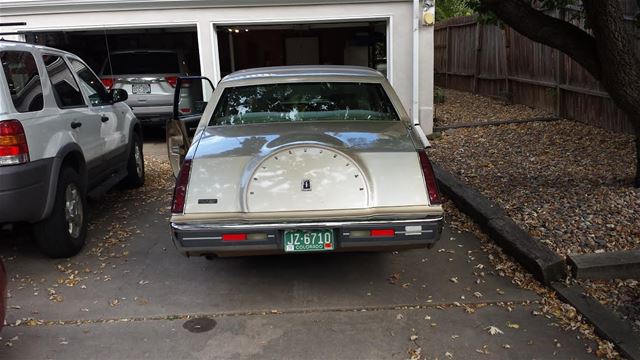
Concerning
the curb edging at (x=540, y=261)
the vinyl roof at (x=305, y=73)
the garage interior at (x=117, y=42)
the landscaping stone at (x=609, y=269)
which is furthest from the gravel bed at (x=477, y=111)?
the landscaping stone at (x=609, y=269)

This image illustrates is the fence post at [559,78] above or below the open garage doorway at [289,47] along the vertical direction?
below

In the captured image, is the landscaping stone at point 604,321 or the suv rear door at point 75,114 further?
the suv rear door at point 75,114

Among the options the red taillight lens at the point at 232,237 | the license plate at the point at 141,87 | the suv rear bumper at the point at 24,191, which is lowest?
the red taillight lens at the point at 232,237

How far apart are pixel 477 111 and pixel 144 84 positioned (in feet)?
22.4

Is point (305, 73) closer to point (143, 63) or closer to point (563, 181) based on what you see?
point (563, 181)

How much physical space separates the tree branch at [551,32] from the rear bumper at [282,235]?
2.51 metres

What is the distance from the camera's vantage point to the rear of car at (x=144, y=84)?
1076cm

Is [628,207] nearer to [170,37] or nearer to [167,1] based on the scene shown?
[167,1]

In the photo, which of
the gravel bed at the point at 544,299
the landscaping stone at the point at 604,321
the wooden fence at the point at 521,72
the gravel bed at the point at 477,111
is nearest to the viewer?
the landscaping stone at the point at 604,321

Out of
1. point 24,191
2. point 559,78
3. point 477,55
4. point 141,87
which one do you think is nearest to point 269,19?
point 141,87

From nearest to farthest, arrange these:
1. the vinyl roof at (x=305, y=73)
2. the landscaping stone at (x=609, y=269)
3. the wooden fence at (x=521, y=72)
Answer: the landscaping stone at (x=609, y=269) → the vinyl roof at (x=305, y=73) → the wooden fence at (x=521, y=72)

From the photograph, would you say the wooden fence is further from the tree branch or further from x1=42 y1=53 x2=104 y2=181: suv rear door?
x1=42 y1=53 x2=104 y2=181: suv rear door

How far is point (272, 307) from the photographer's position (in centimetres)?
416

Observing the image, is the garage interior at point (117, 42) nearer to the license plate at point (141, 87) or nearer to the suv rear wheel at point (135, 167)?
the license plate at point (141, 87)
